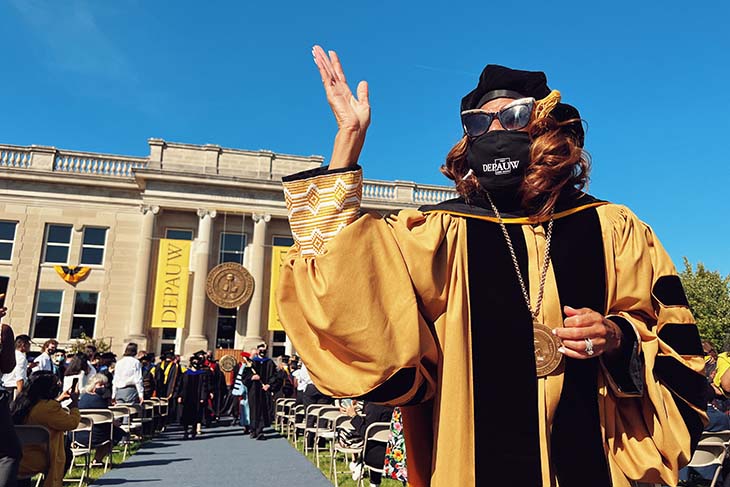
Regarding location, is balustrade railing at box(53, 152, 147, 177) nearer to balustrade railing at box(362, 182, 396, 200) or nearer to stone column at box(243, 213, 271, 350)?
stone column at box(243, 213, 271, 350)

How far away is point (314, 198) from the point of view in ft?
5.19

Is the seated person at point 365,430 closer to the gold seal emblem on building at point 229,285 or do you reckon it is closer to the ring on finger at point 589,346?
the ring on finger at point 589,346

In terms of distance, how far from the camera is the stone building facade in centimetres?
2781

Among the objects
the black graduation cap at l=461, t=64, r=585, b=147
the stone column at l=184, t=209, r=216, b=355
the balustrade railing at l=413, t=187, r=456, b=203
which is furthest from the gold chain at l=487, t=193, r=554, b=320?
the balustrade railing at l=413, t=187, r=456, b=203

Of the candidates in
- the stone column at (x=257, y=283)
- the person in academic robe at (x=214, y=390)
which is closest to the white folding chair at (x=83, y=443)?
the person in academic robe at (x=214, y=390)

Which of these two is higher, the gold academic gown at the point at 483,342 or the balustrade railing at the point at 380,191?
the balustrade railing at the point at 380,191

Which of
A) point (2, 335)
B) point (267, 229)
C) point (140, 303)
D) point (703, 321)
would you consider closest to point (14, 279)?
point (140, 303)

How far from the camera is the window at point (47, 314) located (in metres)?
27.5

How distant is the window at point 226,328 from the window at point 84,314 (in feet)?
21.1

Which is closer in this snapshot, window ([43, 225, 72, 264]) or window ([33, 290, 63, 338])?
window ([33, 290, 63, 338])

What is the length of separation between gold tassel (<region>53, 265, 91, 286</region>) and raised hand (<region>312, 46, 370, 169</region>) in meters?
30.4

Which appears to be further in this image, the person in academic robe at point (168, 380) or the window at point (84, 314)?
the window at point (84, 314)

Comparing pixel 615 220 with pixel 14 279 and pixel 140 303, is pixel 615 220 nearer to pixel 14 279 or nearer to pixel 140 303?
pixel 140 303

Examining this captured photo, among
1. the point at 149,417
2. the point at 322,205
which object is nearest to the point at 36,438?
the point at 322,205
